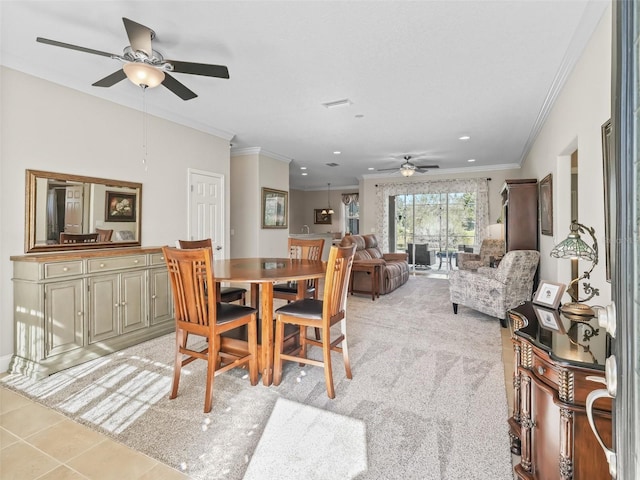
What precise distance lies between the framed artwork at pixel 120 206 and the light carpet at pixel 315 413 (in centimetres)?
142

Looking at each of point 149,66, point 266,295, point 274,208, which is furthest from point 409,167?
point 149,66

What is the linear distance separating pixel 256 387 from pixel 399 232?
7.39 metres

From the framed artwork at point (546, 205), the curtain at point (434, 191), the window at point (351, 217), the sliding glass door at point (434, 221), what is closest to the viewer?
the framed artwork at point (546, 205)

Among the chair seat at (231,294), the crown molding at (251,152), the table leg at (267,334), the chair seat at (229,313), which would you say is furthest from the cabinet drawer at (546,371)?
the crown molding at (251,152)

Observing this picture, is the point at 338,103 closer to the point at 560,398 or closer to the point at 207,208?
the point at 207,208

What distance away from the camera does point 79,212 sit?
3.33 meters

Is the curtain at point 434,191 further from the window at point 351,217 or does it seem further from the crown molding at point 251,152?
the crown molding at point 251,152

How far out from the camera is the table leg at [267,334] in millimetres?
2496

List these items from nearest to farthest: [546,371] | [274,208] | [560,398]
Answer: [560,398] → [546,371] → [274,208]

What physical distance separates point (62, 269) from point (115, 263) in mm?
458

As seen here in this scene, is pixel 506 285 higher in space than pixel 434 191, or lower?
lower

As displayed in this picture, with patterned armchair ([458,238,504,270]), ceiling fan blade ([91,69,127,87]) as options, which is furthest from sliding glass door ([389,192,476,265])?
ceiling fan blade ([91,69,127,87])

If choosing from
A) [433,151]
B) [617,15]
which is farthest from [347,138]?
[617,15]

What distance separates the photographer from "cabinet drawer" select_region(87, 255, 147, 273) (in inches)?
122
